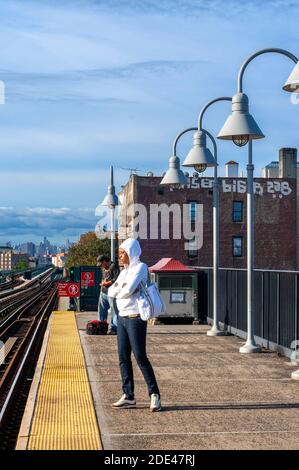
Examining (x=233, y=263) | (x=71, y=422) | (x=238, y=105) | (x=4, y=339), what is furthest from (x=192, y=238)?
(x=71, y=422)

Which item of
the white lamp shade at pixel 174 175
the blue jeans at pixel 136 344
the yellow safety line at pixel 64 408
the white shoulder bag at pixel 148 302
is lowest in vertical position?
the yellow safety line at pixel 64 408

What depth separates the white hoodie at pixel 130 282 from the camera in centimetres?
934

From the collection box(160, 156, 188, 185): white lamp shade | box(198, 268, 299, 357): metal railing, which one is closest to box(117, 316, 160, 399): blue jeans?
box(198, 268, 299, 357): metal railing

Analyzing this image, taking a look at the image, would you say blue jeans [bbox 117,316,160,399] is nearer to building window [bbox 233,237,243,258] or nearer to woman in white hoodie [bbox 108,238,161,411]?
woman in white hoodie [bbox 108,238,161,411]

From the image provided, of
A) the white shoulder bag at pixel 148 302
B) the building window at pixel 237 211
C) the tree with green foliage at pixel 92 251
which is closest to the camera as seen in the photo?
the white shoulder bag at pixel 148 302

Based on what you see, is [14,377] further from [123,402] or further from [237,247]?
[237,247]

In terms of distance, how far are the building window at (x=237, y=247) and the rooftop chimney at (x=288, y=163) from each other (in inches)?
306

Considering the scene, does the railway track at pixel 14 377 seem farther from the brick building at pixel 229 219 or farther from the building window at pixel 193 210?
the building window at pixel 193 210

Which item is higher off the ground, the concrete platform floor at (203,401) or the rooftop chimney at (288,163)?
the rooftop chimney at (288,163)

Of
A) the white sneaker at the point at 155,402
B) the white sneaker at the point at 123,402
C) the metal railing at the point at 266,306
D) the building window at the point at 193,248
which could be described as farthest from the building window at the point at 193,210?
the white sneaker at the point at 155,402

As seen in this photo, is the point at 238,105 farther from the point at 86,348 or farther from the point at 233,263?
the point at 233,263

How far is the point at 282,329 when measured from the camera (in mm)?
14805

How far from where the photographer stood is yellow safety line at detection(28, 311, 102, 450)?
7855 mm

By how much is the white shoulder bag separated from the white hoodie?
0.21 feet
